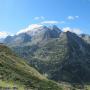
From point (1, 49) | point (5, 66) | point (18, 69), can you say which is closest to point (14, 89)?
point (5, 66)

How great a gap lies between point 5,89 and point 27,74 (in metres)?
49.3

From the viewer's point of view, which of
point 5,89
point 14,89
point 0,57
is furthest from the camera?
point 0,57

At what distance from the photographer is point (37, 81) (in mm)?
113562

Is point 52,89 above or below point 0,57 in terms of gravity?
below

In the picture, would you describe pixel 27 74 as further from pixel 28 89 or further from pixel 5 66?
pixel 28 89

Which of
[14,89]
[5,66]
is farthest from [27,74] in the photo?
[14,89]

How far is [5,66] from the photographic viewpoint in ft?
362

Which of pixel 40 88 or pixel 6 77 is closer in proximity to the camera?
pixel 6 77

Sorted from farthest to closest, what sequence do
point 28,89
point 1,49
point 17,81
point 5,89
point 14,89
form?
point 1,49, point 17,81, point 28,89, point 14,89, point 5,89

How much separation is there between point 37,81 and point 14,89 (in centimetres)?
3682

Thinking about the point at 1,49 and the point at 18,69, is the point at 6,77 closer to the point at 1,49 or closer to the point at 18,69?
the point at 18,69

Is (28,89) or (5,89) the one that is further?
(28,89)

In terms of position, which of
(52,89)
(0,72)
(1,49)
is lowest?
(52,89)

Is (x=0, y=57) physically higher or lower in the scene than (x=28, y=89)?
higher
